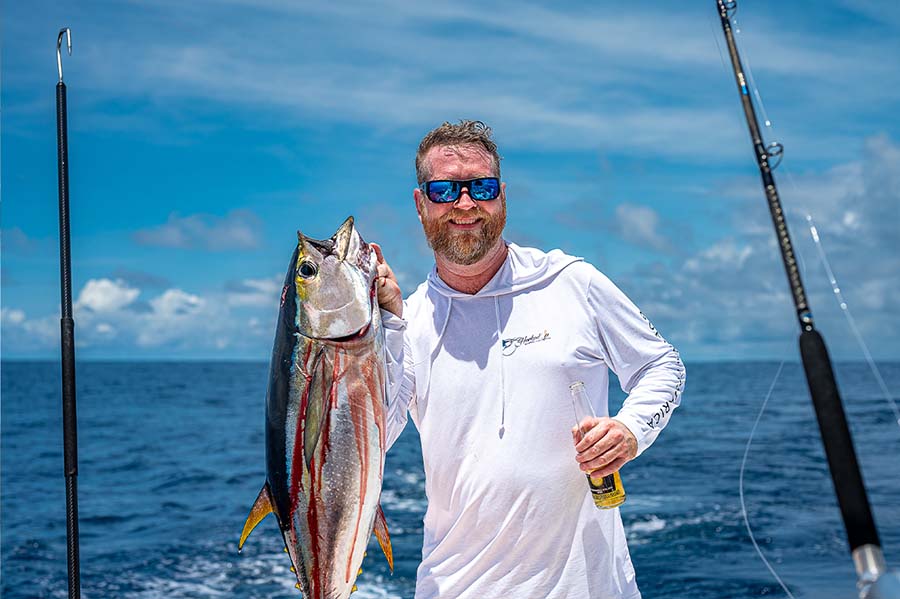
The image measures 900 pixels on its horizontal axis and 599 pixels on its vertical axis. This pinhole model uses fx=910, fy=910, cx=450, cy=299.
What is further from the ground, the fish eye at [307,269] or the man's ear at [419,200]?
the man's ear at [419,200]

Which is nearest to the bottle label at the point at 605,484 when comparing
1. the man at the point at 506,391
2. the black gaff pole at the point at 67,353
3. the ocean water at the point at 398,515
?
the man at the point at 506,391

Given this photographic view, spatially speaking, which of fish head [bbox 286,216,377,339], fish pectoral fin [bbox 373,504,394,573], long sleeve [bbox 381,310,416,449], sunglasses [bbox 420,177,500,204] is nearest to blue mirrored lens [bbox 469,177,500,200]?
sunglasses [bbox 420,177,500,204]

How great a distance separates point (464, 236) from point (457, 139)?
0.33m

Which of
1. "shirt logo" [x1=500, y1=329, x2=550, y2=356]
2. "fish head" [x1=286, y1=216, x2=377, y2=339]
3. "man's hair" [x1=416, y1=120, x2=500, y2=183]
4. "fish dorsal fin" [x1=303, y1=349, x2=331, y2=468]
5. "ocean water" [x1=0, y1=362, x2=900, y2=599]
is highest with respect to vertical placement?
"man's hair" [x1=416, y1=120, x2=500, y2=183]

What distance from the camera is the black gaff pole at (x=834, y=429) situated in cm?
190

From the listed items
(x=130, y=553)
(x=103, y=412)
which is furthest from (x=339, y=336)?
(x=103, y=412)

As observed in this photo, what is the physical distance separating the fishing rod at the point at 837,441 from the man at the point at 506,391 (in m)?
0.70

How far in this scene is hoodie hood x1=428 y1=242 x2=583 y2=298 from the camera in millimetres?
3096

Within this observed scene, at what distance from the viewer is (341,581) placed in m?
2.37

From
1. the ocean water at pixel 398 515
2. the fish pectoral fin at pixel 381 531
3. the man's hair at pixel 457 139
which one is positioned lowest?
the ocean water at pixel 398 515

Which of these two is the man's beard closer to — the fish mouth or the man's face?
the man's face

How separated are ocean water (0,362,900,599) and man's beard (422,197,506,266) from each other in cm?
671

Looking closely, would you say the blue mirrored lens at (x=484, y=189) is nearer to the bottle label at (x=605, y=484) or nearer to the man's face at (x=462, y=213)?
the man's face at (x=462, y=213)

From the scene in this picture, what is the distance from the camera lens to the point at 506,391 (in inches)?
116
